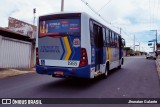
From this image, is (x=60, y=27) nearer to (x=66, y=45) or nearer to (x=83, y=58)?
(x=66, y=45)

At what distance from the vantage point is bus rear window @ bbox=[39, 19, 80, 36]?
1083cm

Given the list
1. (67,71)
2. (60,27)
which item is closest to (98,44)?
(60,27)

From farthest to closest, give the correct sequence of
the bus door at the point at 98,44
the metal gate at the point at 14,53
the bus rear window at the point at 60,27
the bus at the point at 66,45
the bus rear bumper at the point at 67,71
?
the metal gate at the point at 14,53 < the bus door at the point at 98,44 < the bus rear window at the point at 60,27 < the bus at the point at 66,45 < the bus rear bumper at the point at 67,71

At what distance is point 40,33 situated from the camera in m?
11.6

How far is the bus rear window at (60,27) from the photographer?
10.8 m

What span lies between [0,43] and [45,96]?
11168 millimetres

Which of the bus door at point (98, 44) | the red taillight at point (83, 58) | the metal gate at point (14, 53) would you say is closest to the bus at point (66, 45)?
the red taillight at point (83, 58)

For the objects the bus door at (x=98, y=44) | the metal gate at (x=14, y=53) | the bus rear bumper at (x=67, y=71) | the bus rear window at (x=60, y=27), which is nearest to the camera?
the bus rear bumper at (x=67, y=71)

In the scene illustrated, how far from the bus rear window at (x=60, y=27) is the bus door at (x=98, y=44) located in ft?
5.28

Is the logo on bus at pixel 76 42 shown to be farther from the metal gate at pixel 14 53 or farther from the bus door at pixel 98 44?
the metal gate at pixel 14 53

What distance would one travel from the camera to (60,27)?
1110 centimetres

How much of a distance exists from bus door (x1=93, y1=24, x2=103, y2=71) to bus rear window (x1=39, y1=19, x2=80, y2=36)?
161cm

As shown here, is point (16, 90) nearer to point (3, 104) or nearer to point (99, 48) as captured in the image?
point (3, 104)

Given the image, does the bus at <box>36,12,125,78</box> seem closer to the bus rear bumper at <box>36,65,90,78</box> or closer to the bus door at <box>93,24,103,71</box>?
the bus rear bumper at <box>36,65,90,78</box>
